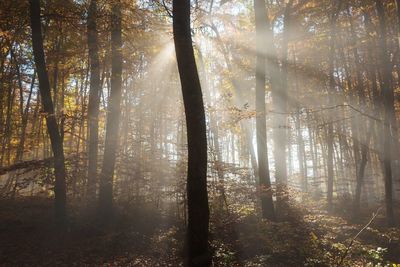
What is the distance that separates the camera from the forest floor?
358 inches

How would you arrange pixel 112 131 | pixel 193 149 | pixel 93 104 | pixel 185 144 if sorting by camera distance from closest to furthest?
pixel 193 149 < pixel 185 144 < pixel 112 131 < pixel 93 104

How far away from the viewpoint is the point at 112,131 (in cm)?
1382

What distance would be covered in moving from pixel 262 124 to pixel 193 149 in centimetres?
622

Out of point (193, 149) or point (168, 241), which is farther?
point (168, 241)

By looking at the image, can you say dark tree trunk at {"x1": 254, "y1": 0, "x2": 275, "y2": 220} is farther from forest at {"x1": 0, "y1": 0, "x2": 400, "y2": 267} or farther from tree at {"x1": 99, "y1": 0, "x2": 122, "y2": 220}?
tree at {"x1": 99, "y1": 0, "x2": 122, "y2": 220}

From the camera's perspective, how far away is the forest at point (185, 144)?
9148 mm

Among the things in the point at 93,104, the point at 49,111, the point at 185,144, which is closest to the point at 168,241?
the point at 185,144

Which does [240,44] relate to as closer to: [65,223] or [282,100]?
[282,100]

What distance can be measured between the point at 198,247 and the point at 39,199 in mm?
9808

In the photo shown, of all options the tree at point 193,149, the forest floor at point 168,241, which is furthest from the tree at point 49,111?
the tree at point 193,149

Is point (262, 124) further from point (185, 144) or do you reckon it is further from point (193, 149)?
point (193, 149)

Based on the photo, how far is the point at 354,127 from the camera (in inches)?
929

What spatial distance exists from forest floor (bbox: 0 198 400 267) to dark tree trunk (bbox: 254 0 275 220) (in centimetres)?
69

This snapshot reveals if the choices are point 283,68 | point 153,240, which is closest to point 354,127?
point 283,68
